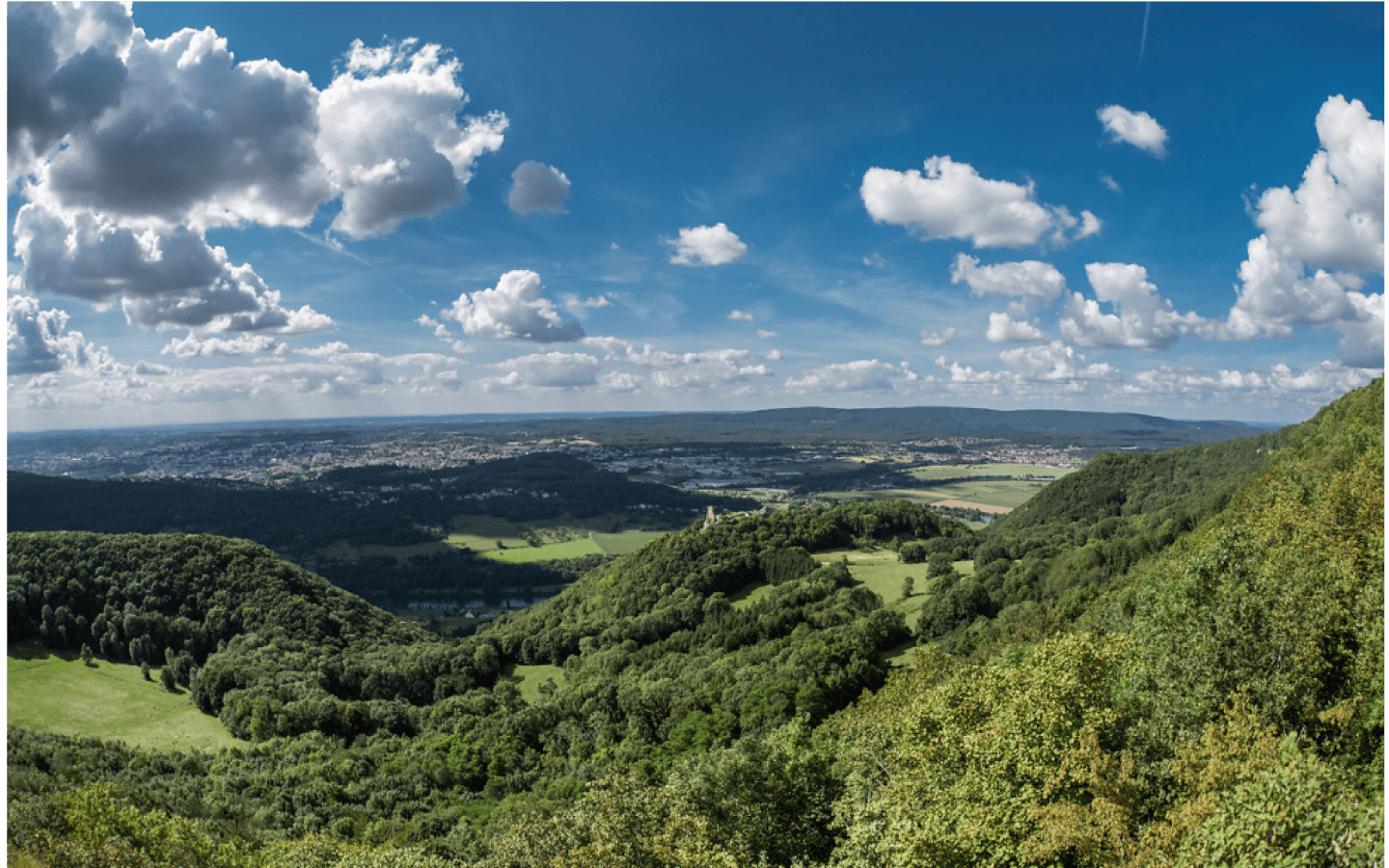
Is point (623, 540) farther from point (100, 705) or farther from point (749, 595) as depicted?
point (100, 705)

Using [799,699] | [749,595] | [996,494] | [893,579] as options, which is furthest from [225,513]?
[996,494]

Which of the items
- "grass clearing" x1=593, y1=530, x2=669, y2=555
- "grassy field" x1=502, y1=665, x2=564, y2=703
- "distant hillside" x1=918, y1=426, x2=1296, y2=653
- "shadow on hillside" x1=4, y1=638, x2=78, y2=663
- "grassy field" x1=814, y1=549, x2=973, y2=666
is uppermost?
"distant hillside" x1=918, y1=426, x2=1296, y2=653

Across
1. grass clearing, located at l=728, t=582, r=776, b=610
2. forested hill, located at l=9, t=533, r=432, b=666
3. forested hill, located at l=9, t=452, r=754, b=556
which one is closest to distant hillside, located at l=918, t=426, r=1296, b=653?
grass clearing, located at l=728, t=582, r=776, b=610

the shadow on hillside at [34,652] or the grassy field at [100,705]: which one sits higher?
the shadow on hillside at [34,652]

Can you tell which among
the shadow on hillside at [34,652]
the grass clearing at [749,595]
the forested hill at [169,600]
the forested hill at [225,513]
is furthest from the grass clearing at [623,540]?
the shadow on hillside at [34,652]

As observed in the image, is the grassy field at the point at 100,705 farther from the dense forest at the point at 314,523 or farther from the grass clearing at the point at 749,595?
the dense forest at the point at 314,523

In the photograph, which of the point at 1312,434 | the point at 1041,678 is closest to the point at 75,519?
the point at 1041,678

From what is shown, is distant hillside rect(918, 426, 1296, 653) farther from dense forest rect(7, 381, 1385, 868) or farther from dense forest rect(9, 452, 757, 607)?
dense forest rect(9, 452, 757, 607)
